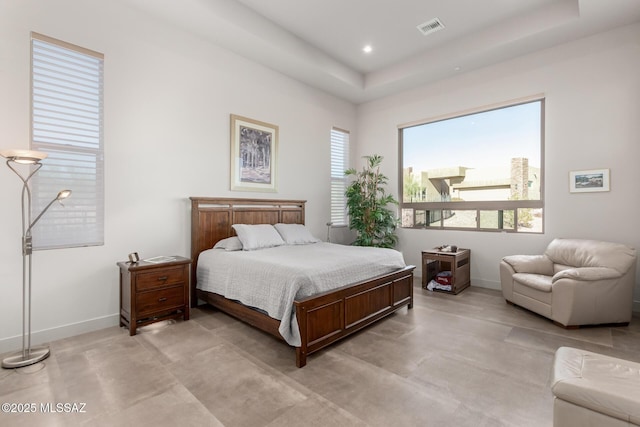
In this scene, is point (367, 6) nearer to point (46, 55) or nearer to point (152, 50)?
point (152, 50)

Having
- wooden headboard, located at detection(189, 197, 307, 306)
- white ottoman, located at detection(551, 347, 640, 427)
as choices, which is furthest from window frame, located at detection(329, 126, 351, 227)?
white ottoman, located at detection(551, 347, 640, 427)

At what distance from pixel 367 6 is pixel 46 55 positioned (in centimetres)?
356

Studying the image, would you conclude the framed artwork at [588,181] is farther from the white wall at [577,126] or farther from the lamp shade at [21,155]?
the lamp shade at [21,155]

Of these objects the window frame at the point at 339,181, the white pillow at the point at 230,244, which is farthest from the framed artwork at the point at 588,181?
the white pillow at the point at 230,244

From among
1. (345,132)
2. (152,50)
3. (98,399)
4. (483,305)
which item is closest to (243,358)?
(98,399)

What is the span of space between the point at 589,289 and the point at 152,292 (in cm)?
457

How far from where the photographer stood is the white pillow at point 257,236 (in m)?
3.98

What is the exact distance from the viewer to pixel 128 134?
3449mm

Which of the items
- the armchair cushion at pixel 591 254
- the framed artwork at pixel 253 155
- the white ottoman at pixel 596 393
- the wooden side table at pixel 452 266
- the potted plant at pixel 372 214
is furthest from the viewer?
the potted plant at pixel 372 214

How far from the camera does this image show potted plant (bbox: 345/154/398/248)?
5703 millimetres

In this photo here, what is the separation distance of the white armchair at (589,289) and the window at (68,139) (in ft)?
16.2

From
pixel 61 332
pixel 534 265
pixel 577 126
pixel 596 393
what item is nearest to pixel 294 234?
pixel 61 332

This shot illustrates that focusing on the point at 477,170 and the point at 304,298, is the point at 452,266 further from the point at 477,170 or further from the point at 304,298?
the point at 304,298

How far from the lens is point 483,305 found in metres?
4.07
